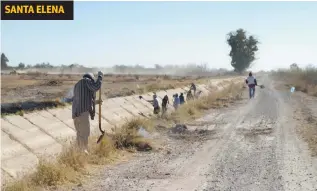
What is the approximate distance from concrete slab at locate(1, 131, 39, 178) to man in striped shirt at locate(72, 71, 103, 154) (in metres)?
1.08

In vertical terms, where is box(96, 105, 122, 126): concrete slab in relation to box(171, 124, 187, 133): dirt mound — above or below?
above

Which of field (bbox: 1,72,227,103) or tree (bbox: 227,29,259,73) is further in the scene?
tree (bbox: 227,29,259,73)

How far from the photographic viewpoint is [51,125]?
1348cm

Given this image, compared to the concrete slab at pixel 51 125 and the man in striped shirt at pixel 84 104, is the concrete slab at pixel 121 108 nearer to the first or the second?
the concrete slab at pixel 51 125

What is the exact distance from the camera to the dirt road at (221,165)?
888 cm

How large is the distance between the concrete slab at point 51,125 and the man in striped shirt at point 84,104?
75.2 inches

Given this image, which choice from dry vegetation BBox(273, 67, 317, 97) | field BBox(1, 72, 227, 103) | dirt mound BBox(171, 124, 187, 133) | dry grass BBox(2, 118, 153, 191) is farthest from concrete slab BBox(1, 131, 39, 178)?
dry vegetation BBox(273, 67, 317, 97)

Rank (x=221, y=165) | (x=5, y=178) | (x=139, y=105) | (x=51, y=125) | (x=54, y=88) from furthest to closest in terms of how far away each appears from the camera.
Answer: (x=54, y=88)
(x=139, y=105)
(x=51, y=125)
(x=221, y=165)
(x=5, y=178)

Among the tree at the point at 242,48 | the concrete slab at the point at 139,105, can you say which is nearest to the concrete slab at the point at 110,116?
the concrete slab at the point at 139,105

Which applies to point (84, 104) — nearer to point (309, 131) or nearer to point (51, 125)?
point (51, 125)

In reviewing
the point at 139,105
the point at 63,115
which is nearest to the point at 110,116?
the point at 63,115

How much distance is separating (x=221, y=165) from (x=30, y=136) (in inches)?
177

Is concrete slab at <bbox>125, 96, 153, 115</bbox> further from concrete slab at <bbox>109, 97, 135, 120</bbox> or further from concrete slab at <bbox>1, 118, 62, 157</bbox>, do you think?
concrete slab at <bbox>1, 118, 62, 157</bbox>

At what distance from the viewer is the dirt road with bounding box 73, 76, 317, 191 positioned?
888 centimetres
